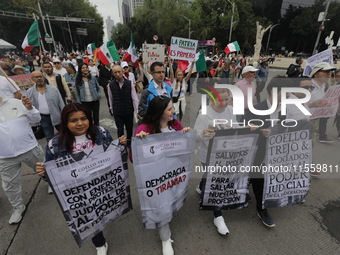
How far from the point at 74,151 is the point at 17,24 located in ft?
175

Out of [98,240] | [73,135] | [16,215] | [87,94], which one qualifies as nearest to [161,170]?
[73,135]

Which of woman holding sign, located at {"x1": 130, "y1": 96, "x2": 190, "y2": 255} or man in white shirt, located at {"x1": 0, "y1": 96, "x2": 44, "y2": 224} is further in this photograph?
man in white shirt, located at {"x1": 0, "y1": 96, "x2": 44, "y2": 224}

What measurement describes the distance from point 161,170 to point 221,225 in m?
1.13

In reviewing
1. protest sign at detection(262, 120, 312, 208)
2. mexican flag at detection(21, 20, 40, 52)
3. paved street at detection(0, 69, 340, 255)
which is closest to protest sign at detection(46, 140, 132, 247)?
paved street at detection(0, 69, 340, 255)

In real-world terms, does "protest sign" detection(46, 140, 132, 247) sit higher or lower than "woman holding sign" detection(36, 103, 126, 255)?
lower

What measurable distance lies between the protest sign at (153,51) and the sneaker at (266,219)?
19.2 ft

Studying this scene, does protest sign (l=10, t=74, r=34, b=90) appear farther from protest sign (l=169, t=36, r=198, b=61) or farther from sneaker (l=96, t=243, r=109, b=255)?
sneaker (l=96, t=243, r=109, b=255)

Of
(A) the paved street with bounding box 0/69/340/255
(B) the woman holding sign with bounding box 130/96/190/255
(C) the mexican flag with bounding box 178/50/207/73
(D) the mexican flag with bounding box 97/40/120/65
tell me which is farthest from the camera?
(D) the mexican flag with bounding box 97/40/120/65

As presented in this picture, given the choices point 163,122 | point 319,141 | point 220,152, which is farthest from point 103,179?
point 319,141

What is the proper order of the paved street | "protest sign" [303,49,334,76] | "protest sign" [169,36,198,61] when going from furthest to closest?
"protest sign" [169,36,198,61] < "protest sign" [303,49,334,76] < the paved street

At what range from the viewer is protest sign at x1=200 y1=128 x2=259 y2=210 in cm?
210

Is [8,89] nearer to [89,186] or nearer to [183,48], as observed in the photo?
[89,186]

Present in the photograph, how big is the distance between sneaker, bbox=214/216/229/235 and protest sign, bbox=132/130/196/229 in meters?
0.63

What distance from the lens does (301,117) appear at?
2.37 metres
